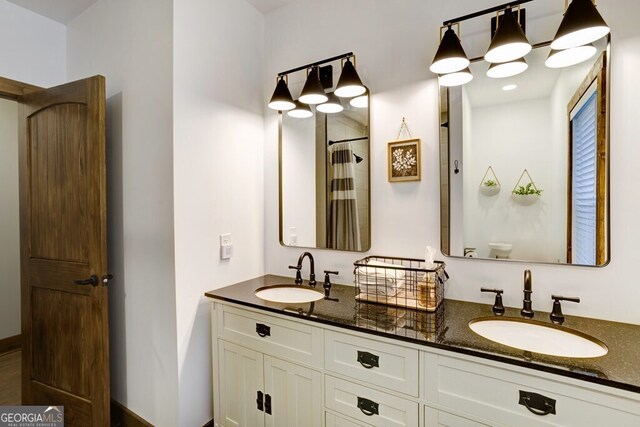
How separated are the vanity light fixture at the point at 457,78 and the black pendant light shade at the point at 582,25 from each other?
0.35m

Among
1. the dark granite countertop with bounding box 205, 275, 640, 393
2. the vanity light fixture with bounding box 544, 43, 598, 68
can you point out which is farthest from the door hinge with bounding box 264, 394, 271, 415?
the vanity light fixture with bounding box 544, 43, 598, 68

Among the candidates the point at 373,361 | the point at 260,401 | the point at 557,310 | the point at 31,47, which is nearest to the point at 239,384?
the point at 260,401

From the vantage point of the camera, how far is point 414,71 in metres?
1.69

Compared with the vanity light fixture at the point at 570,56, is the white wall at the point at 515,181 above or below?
below

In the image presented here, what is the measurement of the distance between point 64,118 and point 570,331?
276cm

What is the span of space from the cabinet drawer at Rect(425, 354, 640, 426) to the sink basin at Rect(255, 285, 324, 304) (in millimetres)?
819

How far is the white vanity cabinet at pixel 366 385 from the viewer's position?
95 centimetres

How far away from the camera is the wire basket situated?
1431 mm

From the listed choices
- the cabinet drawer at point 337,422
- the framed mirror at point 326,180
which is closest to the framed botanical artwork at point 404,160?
the framed mirror at point 326,180

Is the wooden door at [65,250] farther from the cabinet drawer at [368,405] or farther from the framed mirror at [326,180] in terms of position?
the cabinet drawer at [368,405]

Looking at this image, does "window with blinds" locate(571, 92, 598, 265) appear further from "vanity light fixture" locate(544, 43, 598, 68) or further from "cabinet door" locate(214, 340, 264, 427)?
"cabinet door" locate(214, 340, 264, 427)

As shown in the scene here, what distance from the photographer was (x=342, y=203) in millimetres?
1955

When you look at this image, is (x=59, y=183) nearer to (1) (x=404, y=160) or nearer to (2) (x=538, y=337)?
(1) (x=404, y=160)

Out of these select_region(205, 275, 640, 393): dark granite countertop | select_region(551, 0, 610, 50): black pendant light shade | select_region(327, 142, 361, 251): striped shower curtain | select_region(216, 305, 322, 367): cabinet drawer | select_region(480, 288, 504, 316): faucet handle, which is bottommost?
select_region(216, 305, 322, 367): cabinet drawer
